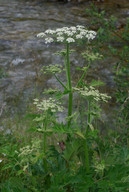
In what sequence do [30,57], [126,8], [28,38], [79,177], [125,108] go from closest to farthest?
[79,177], [125,108], [30,57], [28,38], [126,8]

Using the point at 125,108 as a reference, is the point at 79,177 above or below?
above

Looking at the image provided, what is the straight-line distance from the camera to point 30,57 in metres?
5.84

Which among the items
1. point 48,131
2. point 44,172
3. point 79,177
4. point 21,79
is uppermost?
point 48,131

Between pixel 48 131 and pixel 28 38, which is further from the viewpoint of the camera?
pixel 28 38

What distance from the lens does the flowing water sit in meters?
4.49

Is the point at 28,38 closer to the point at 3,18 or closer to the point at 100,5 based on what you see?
the point at 3,18

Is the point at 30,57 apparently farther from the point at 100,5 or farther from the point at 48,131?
the point at 100,5

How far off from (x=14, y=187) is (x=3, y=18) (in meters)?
7.32

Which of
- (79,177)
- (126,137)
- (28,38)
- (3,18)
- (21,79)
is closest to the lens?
(79,177)

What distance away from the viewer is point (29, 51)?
6.07 metres

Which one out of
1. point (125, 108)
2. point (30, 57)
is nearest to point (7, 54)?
point (30, 57)

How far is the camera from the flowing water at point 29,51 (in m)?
4.49

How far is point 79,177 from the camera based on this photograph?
1506mm

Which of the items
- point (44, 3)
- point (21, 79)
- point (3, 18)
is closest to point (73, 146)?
point (21, 79)
